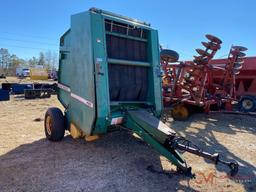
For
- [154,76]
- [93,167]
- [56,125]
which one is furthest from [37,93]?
[93,167]

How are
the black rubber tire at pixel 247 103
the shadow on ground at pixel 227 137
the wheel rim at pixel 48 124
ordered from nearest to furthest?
the shadow on ground at pixel 227 137, the wheel rim at pixel 48 124, the black rubber tire at pixel 247 103

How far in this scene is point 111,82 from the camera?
14.2 feet

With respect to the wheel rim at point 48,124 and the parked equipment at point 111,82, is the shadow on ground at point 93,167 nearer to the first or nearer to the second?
the wheel rim at point 48,124

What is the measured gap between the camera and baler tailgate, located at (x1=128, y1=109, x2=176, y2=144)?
138 inches

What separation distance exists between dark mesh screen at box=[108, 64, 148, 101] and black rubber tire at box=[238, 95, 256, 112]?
20.6 ft

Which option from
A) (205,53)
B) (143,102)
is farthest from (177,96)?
(143,102)

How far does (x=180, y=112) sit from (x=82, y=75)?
4549 millimetres

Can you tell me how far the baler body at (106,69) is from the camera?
13.0 feet

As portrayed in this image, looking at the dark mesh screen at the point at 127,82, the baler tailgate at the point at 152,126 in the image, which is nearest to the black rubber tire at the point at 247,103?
the dark mesh screen at the point at 127,82

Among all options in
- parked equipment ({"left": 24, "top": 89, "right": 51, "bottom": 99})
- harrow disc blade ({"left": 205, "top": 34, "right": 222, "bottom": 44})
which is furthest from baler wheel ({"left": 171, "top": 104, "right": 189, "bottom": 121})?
parked equipment ({"left": 24, "top": 89, "right": 51, "bottom": 99})

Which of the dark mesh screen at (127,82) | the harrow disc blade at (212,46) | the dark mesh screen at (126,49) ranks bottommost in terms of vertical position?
the dark mesh screen at (127,82)

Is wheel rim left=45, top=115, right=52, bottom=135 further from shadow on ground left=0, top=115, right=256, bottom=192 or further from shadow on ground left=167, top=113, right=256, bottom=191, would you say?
shadow on ground left=167, top=113, right=256, bottom=191

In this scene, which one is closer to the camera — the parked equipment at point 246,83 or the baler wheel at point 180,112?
the baler wheel at point 180,112

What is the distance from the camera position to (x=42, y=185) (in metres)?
3.24
